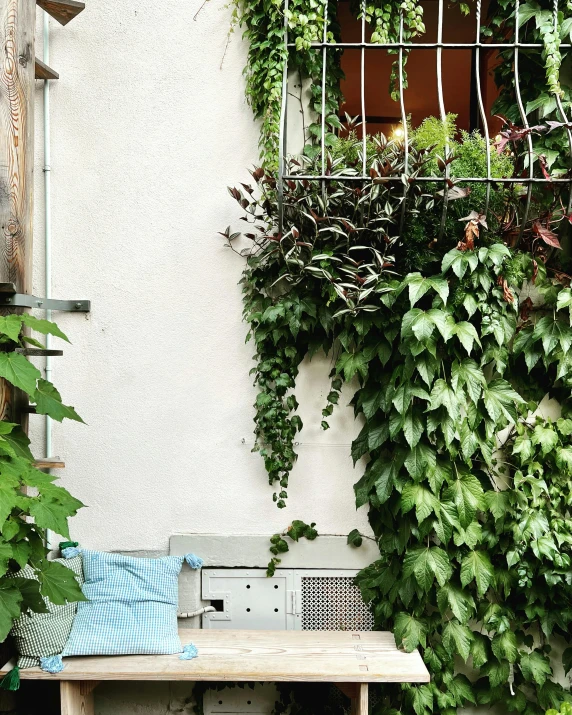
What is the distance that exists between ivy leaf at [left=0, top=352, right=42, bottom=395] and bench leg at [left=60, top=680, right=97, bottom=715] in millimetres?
1201

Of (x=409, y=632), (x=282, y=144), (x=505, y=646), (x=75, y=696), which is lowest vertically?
(x=75, y=696)

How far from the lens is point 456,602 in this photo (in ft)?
8.46

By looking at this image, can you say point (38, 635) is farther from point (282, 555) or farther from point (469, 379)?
point (469, 379)

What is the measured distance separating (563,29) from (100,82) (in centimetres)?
213

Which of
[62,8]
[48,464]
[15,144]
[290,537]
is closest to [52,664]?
[48,464]

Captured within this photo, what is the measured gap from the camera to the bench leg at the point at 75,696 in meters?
2.41

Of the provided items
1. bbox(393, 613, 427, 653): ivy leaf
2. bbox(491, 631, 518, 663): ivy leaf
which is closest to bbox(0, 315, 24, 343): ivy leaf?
bbox(393, 613, 427, 653): ivy leaf

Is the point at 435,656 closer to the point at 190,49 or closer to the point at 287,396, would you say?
the point at 287,396

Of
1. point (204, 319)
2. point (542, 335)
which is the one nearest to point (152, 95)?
point (204, 319)

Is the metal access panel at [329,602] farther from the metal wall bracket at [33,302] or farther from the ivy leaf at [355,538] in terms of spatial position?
the metal wall bracket at [33,302]

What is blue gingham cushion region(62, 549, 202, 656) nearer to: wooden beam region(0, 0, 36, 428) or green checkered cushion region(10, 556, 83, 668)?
green checkered cushion region(10, 556, 83, 668)

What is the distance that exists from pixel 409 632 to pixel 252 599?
74 centimetres

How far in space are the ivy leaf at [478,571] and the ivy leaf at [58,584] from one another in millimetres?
1552

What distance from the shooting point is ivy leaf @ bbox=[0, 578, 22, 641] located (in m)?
2.04
